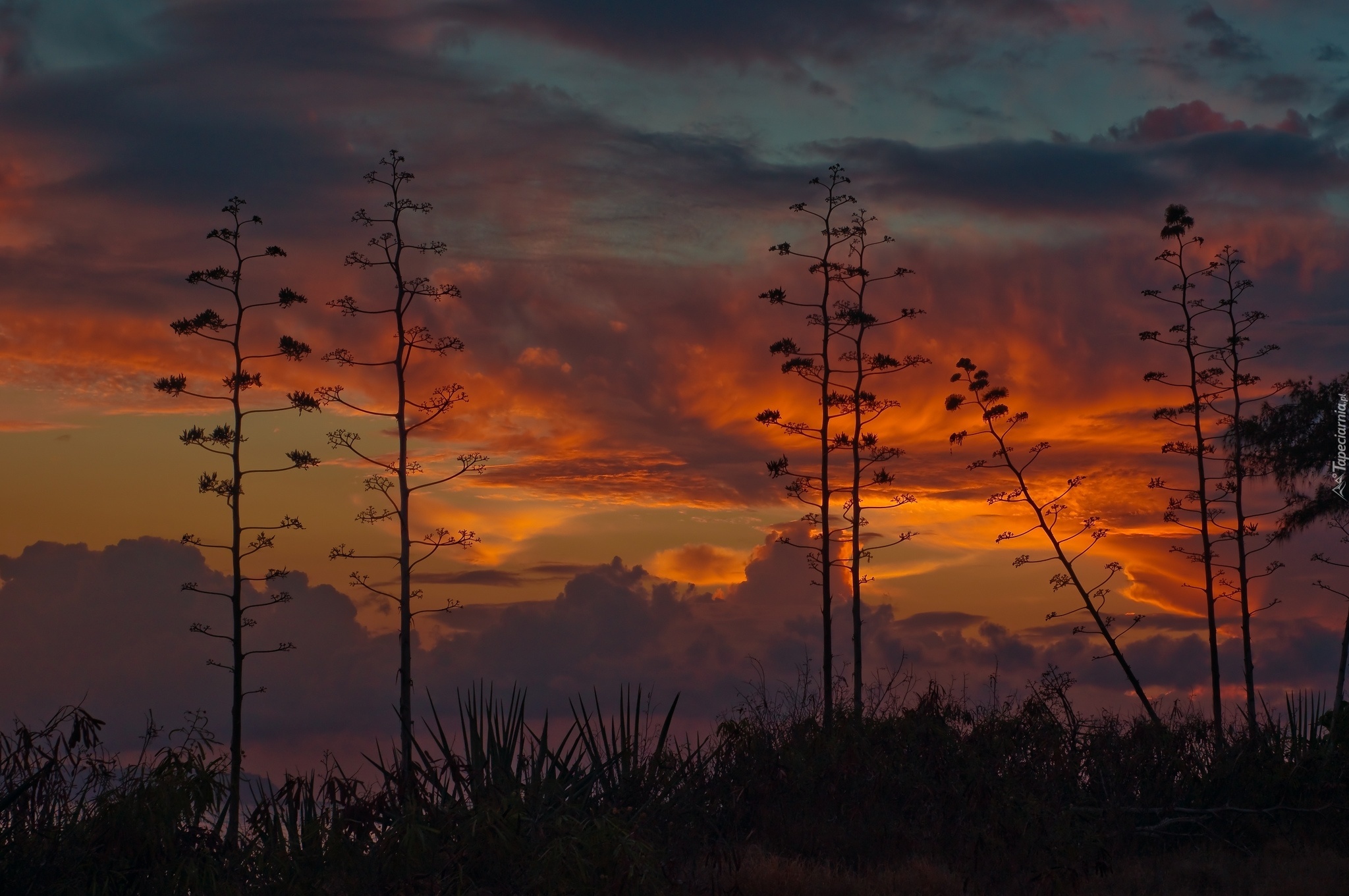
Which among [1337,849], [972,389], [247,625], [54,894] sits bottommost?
[1337,849]

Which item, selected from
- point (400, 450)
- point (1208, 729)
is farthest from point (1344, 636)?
point (400, 450)

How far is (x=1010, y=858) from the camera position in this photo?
16078 mm

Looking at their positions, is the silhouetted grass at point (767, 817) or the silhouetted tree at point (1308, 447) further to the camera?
the silhouetted tree at point (1308, 447)

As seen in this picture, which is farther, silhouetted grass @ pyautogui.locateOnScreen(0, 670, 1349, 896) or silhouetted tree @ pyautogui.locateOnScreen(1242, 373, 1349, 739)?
silhouetted tree @ pyautogui.locateOnScreen(1242, 373, 1349, 739)

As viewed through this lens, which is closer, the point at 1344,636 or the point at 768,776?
the point at 768,776

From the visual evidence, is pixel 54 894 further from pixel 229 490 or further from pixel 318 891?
pixel 229 490

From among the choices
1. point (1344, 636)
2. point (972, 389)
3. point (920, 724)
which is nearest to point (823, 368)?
point (972, 389)

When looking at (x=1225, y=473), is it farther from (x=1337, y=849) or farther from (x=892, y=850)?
(x=892, y=850)

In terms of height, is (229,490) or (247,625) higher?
(229,490)

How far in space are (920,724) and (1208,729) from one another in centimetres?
518

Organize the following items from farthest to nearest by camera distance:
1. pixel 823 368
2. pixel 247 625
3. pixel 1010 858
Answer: pixel 823 368
pixel 247 625
pixel 1010 858

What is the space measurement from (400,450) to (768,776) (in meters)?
10.1

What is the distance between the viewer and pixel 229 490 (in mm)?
A: 24641

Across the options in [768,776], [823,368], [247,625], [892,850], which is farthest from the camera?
[823,368]
